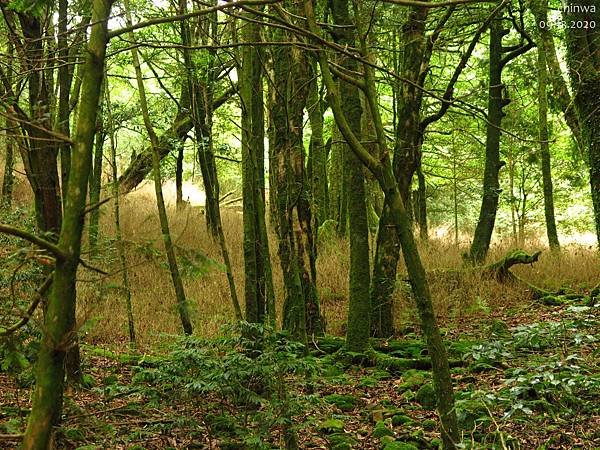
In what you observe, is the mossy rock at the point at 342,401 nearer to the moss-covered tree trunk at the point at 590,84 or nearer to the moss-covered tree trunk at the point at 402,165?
the moss-covered tree trunk at the point at 402,165

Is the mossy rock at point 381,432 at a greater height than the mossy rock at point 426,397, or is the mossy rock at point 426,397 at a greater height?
the mossy rock at point 426,397

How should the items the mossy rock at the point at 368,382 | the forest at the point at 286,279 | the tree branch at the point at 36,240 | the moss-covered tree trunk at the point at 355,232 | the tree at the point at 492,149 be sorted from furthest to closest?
the tree at the point at 492,149
the moss-covered tree trunk at the point at 355,232
the mossy rock at the point at 368,382
the forest at the point at 286,279
the tree branch at the point at 36,240

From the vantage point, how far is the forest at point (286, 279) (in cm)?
271

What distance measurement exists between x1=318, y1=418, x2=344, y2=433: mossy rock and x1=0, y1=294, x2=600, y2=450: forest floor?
0.01 meters

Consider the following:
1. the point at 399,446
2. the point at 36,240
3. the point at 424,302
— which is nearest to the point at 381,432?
the point at 399,446

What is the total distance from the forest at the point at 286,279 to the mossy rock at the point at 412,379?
0.03 metres

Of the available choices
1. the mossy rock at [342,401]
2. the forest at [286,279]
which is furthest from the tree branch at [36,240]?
the mossy rock at [342,401]

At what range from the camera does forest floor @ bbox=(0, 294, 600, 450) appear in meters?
4.14

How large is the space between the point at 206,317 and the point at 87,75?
23.7 feet

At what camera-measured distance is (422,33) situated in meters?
8.18

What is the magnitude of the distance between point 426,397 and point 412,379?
58 cm

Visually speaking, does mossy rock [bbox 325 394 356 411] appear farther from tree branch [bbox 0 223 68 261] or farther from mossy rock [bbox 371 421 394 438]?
tree branch [bbox 0 223 68 261]

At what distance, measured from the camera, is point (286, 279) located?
7.11 meters

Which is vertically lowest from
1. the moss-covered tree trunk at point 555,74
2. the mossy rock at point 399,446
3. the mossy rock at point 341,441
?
the mossy rock at point 341,441
